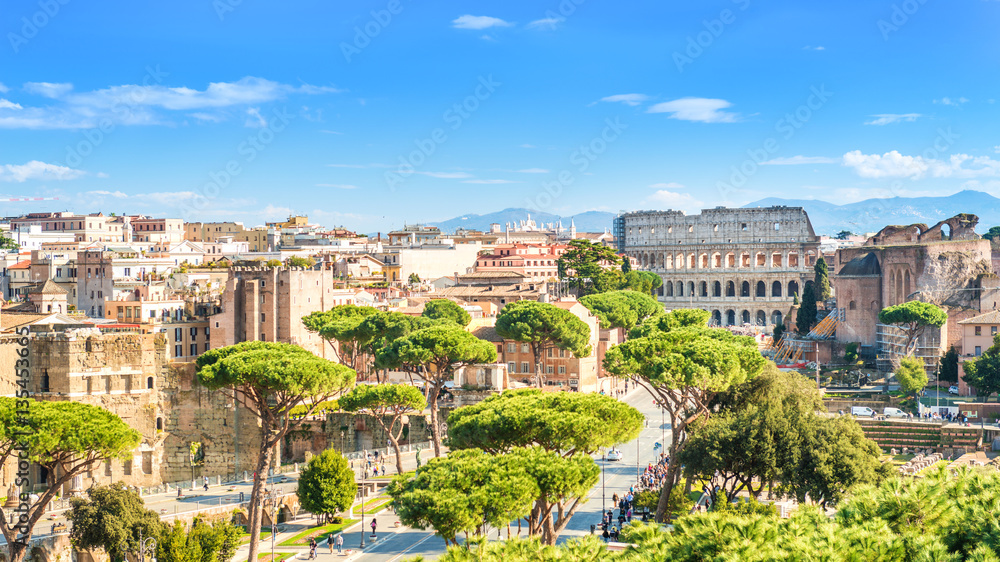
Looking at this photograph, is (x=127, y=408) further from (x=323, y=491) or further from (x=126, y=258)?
(x=126, y=258)

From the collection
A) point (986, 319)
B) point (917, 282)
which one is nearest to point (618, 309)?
point (917, 282)

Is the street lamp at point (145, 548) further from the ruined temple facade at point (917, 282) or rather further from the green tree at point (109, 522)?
the ruined temple facade at point (917, 282)

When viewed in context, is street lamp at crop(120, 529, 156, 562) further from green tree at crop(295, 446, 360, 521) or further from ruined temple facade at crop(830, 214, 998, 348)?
ruined temple facade at crop(830, 214, 998, 348)

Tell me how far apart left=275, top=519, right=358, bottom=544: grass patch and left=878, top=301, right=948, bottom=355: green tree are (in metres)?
34.8

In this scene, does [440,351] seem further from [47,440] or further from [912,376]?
[912,376]

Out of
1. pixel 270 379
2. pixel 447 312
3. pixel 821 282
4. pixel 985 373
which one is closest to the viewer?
pixel 270 379

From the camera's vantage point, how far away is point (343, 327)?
50.8 m

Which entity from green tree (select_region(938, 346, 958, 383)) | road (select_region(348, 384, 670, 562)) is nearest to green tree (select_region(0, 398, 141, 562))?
road (select_region(348, 384, 670, 562))

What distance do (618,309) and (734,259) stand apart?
1816 inches

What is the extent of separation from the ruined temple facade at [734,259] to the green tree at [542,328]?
175ft

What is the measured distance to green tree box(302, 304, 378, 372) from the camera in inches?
1989

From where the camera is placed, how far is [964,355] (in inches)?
1986

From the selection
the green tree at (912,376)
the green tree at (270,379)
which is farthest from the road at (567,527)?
the green tree at (912,376)

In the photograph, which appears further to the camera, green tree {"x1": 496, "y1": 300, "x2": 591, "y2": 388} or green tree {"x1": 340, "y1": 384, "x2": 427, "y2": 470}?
green tree {"x1": 496, "y1": 300, "x2": 591, "y2": 388}
